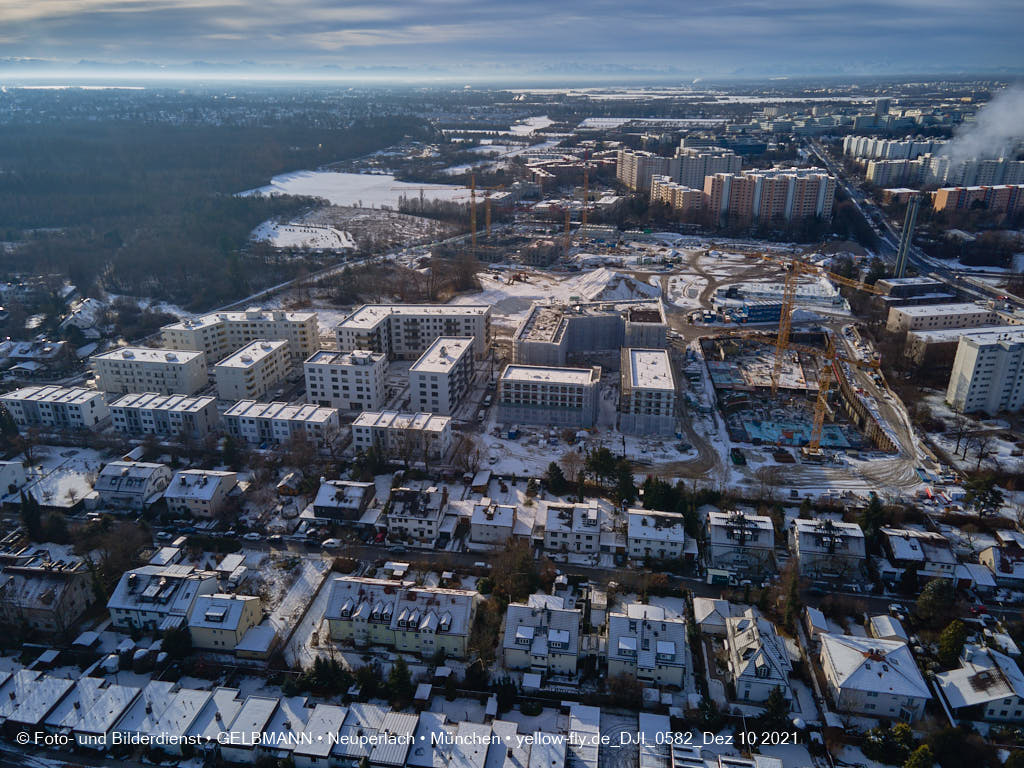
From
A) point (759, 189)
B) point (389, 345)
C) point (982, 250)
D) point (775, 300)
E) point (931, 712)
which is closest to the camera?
point (931, 712)

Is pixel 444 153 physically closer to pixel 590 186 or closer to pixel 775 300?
pixel 590 186

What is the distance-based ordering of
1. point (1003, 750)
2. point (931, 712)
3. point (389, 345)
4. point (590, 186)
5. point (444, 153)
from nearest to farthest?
point (1003, 750), point (931, 712), point (389, 345), point (590, 186), point (444, 153)

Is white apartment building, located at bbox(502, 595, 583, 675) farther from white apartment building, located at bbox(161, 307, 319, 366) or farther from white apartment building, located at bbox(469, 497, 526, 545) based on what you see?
white apartment building, located at bbox(161, 307, 319, 366)

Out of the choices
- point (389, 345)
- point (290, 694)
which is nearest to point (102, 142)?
point (389, 345)

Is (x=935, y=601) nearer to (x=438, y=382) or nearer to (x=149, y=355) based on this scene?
(x=438, y=382)

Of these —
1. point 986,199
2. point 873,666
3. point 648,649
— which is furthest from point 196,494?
point 986,199

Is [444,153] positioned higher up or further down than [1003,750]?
higher up

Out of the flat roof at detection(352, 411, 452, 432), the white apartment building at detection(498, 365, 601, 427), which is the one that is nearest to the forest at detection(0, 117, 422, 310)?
the flat roof at detection(352, 411, 452, 432)
